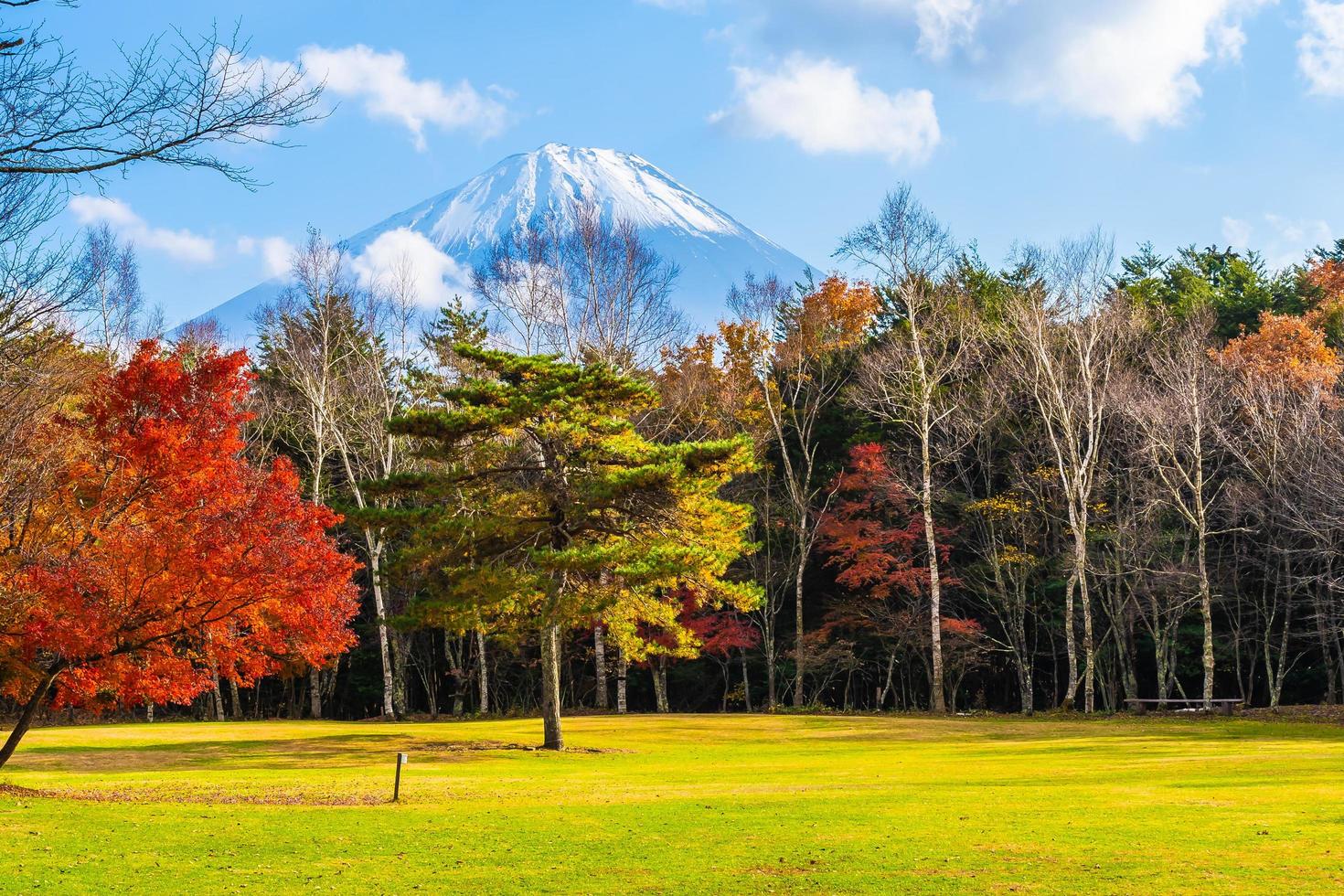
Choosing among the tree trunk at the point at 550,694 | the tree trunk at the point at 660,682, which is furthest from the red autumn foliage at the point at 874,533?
the tree trunk at the point at 550,694

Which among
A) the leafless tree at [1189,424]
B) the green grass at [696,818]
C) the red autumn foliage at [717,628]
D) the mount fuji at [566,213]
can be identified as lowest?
the green grass at [696,818]

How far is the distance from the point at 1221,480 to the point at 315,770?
29.9 metres

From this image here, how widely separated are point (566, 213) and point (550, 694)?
2431 inches

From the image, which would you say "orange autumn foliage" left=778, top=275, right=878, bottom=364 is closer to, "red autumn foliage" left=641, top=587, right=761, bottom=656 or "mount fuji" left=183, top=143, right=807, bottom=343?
"red autumn foliage" left=641, top=587, right=761, bottom=656

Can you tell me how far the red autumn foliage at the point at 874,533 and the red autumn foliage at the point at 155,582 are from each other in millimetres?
18701

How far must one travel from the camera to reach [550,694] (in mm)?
24812

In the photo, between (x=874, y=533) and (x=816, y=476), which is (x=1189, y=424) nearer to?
(x=874, y=533)

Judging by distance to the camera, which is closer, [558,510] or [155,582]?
[155,582]

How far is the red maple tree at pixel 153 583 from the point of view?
51.3 ft

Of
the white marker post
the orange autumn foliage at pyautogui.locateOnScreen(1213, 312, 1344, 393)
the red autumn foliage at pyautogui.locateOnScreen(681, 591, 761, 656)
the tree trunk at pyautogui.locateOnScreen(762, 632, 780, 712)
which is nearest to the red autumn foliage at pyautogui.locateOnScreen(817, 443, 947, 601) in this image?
the tree trunk at pyautogui.locateOnScreen(762, 632, 780, 712)

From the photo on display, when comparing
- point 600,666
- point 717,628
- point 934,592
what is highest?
point 934,592

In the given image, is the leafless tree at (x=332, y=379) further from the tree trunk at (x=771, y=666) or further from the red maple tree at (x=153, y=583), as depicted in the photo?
the tree trunk at (x=771, y=666)

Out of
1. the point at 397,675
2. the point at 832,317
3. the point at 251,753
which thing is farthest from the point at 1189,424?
the point at 397,675

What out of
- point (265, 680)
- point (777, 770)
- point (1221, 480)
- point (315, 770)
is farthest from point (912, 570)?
point (265, 680)
